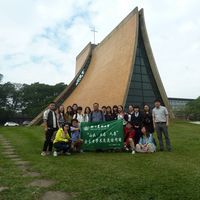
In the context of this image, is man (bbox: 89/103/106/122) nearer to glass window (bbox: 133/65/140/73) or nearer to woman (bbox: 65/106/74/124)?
woman (bbox: 65/106/74/124)

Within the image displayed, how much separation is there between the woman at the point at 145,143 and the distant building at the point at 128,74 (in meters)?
9.31

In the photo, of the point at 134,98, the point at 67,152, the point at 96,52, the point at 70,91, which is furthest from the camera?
the point at 96,52

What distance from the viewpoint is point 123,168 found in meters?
3.40

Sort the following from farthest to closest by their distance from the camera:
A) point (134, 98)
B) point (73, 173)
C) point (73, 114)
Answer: point (134, 98) → point (73, 114) → point (73, 173)

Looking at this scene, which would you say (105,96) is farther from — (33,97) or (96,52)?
(33,97)

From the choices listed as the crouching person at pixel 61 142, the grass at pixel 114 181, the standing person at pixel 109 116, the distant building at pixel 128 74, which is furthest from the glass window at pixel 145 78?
the grass at pixel 114 181

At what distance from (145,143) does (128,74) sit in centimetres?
1044

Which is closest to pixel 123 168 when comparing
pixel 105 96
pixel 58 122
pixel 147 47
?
pixel 58 122

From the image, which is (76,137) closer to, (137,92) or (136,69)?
(137,92)

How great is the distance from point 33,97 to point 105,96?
2517 centimetres

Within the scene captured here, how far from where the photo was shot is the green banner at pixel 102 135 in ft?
18.6

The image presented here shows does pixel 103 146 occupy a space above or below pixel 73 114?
below

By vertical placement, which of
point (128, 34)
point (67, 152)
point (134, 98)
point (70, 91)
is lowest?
point (67, 152)

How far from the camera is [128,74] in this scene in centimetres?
1518
